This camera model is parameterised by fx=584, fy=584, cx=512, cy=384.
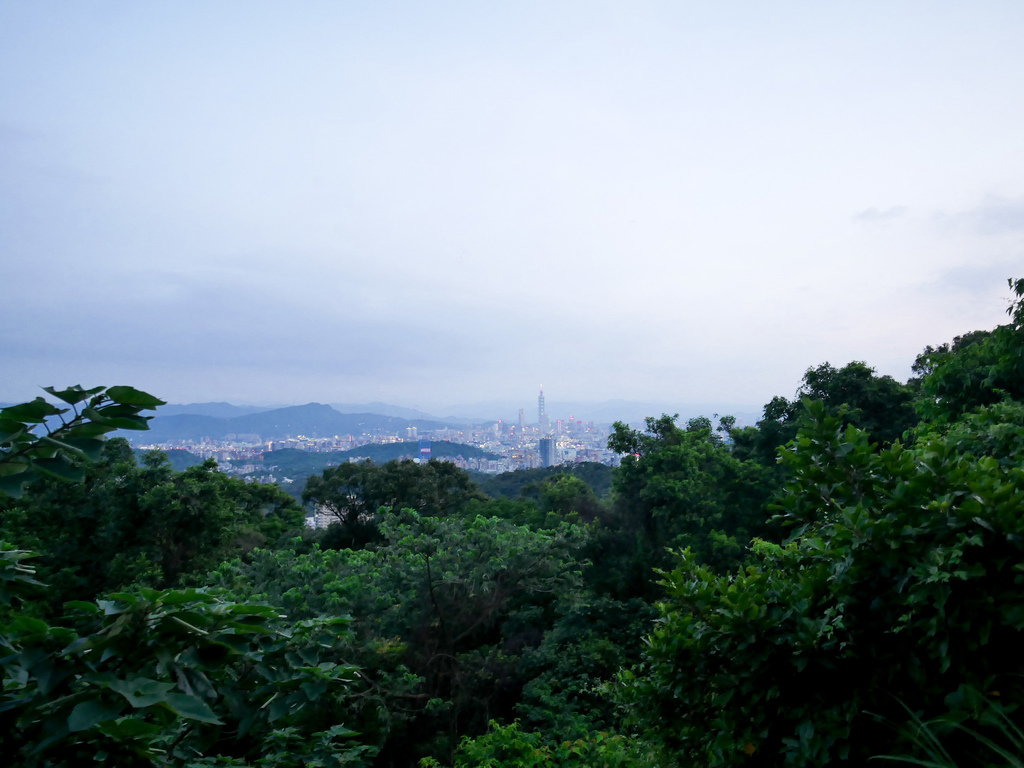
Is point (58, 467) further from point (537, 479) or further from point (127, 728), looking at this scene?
point (537, 479)

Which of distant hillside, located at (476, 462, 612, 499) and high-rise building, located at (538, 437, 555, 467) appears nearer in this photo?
distant hillside, located at (476, 462, 612, 499)

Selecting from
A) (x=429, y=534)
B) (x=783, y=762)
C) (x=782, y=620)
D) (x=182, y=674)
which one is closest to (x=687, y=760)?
(x=783, y=762)

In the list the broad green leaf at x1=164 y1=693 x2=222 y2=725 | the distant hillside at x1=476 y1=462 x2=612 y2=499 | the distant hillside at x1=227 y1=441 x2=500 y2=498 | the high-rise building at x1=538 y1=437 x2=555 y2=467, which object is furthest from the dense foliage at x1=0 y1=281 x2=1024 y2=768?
the high-rise building at x1=538 y1=437 x2=555 y2=467

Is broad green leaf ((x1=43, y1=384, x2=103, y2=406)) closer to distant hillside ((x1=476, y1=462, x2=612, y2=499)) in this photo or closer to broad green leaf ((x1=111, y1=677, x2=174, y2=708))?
broad green leaf ((x1=111, y1=677, x2=174, y2=708))

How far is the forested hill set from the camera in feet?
294

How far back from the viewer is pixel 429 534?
10.7 meters

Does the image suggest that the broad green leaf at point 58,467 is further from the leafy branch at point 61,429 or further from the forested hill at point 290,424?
the forested hill at point 290,424

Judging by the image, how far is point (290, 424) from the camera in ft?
374

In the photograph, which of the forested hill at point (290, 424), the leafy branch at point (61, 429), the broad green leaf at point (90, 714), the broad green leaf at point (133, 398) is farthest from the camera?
the forested hill at point (290, 424)

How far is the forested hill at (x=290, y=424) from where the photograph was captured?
8975 cm

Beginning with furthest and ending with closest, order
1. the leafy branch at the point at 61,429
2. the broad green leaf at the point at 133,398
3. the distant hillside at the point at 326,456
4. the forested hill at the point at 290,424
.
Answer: the forested hill at the point at 290,424 → the distant hillside at the point at 326,456 → the broad green leaf at the point at 133,398 → the leafy branch at the point at 61,429

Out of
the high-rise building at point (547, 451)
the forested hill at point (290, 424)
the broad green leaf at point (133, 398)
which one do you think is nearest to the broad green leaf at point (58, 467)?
the broad green leaf at point (133, 398)

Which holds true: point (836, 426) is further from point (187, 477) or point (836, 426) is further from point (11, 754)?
point (187, 477)

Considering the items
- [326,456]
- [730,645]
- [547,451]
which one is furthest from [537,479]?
[326,456]
